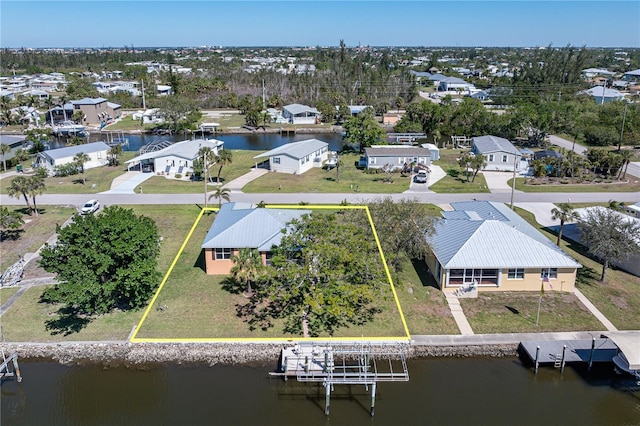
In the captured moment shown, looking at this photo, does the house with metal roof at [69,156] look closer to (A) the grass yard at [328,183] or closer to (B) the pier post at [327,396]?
(A) the grass yard at [328,183]

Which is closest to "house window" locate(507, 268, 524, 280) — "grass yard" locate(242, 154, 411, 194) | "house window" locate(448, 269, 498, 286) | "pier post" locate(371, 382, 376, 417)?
"house window" locate(448, 269, 498, 286)

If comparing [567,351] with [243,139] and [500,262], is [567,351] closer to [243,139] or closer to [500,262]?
[500,262]

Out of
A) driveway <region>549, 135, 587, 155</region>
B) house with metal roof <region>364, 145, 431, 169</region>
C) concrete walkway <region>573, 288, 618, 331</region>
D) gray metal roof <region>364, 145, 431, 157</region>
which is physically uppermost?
gray metal roof <region>364, 145, 431, 157</region>

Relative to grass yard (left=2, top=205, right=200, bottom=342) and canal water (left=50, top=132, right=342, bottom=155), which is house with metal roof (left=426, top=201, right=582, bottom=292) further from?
canal water (left=50, top=132, right=342, bottom=155)

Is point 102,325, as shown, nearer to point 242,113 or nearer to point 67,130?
point 67,130

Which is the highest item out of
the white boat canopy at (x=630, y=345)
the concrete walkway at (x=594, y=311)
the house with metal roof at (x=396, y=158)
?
the house with metal roof at (x=396, y=158)

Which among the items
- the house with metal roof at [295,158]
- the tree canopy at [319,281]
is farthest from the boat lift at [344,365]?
the house with metal roof at [295,158]
